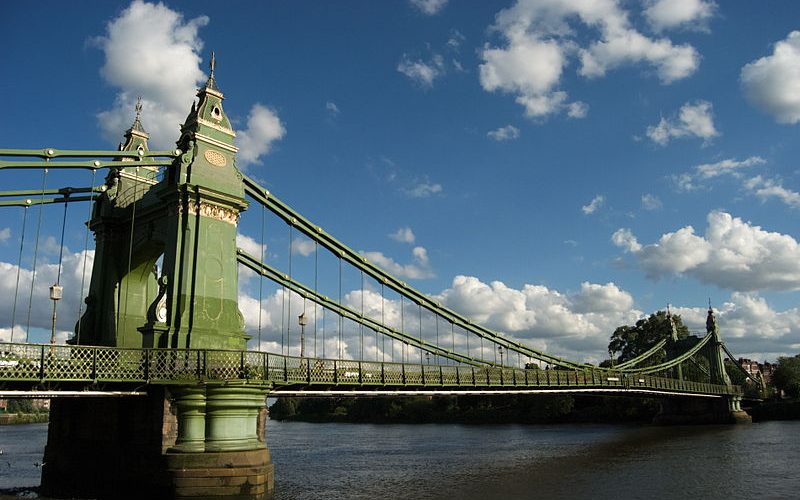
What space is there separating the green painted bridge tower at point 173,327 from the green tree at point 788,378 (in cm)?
7155

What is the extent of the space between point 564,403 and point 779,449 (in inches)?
1862

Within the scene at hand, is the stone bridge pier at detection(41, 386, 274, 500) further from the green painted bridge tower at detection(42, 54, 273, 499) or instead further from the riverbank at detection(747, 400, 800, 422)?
the riverbank at detection(747, 400, 800, 422)

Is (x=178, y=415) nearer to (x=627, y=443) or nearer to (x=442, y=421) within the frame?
(x=627, y=443)

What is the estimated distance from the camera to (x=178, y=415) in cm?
2114

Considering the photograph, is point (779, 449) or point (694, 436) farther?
point (694, 436)

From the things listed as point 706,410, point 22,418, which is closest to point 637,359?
point 706,410

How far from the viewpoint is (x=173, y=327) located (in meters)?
22.4

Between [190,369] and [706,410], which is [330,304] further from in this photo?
[706,410]

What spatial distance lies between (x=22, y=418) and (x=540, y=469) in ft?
420

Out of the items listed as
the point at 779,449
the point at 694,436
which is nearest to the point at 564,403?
the point at 694,436

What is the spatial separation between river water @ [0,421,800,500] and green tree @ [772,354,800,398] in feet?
89.2

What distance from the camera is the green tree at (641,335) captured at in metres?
93.2

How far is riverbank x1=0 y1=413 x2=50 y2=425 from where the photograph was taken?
126 m

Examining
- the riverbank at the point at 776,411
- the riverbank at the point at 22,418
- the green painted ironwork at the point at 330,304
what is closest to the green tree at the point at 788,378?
the riverbank at the point at 776,411
